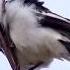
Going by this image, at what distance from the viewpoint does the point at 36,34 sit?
4.97ft

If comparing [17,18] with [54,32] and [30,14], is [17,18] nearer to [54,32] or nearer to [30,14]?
[30,14]

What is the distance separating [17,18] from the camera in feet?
5.04

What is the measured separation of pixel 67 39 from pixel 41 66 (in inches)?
10.5

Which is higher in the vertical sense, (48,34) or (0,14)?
(0,14)

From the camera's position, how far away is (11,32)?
150 cm

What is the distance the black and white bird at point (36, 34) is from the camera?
4.98 feet

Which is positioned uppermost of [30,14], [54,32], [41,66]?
[30,14]

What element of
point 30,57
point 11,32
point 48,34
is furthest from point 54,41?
point 11,32

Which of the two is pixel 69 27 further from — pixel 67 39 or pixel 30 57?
pixel 30 57

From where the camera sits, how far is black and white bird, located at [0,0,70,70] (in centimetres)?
152

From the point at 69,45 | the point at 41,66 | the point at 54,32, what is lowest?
the point at 41,66

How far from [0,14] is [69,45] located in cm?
52

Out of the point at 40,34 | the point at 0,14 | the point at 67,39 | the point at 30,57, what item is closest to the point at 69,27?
the point at 67,39

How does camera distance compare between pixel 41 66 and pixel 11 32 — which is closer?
pixel 11 32
